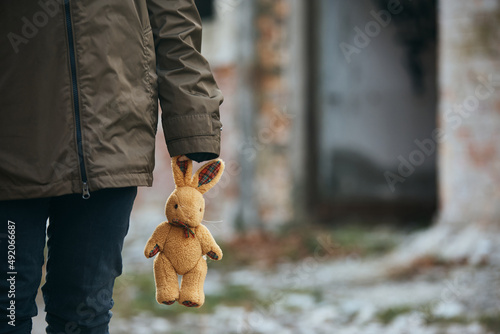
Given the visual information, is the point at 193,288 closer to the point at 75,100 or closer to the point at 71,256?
the point at 71,256

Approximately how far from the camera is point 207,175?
6.40 feet

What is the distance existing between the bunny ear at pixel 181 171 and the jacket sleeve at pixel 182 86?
51 millimetres

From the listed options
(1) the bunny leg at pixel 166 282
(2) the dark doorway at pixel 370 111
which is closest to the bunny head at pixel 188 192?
(1) the bunny leg at pixel 166 282

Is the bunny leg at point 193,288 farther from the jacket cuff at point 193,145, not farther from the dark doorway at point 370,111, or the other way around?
the dark doorway at point 370,111

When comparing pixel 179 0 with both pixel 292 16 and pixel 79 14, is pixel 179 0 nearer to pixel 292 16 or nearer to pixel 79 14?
pixel 79 14

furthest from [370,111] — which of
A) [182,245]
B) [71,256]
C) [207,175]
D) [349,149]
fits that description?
[71,256]

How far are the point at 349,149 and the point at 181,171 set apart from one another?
5584 millimetres

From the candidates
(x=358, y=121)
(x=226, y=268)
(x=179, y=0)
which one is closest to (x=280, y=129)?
(x=358, y=121)

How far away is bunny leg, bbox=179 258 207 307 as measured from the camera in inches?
73.7

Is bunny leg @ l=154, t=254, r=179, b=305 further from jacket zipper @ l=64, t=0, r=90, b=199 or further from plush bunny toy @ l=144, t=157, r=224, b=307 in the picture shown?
jacket zipper @ l=64, t=0, r=90, b=199

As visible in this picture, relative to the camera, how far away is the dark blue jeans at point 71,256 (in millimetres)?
1646

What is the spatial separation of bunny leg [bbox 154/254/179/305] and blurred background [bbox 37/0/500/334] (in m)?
2.86

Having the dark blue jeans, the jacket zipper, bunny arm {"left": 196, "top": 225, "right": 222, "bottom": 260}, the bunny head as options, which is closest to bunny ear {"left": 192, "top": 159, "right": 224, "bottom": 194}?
the bunny head

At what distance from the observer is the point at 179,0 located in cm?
188
